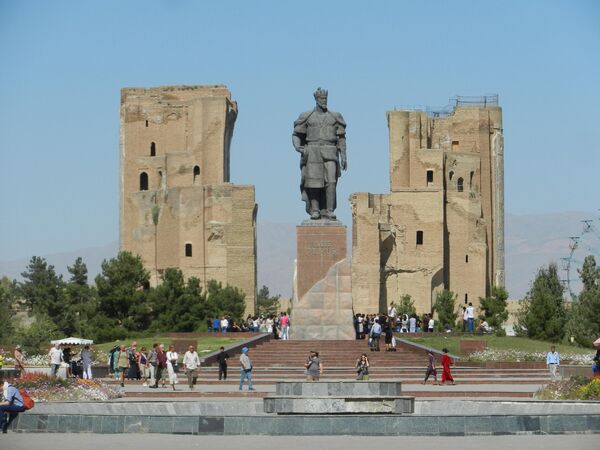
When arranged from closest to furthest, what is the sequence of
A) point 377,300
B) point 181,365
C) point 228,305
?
point 181,365 < point 228,305 < point 377,300

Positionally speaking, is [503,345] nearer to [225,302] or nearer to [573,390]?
[573,390]

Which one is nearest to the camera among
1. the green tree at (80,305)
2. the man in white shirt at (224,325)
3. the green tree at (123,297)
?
the man in white shirt at (224,325)

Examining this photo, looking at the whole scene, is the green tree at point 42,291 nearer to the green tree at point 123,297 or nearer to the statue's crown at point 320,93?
the green tree at point 123,297

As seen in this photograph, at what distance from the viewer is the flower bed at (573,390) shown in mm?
23750

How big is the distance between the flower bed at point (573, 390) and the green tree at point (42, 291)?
203 ft

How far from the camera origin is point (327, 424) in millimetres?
19328

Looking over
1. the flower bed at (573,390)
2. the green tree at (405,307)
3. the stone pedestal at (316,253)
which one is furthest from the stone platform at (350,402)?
the green tree at (405,307)

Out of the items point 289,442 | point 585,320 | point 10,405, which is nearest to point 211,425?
point 289,442

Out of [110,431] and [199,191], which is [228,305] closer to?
[199,191]

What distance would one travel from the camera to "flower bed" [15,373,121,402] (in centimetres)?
2481

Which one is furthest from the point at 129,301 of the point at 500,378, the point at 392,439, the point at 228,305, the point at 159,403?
the point at 392,439

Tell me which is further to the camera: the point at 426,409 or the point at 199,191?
the point at 199,191

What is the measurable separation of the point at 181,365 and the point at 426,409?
1390 cm

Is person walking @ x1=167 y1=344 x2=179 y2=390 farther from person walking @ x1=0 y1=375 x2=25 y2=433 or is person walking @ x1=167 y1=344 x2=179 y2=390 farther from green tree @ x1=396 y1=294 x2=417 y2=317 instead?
green tree @ x1=396 y1=294 x2=417 y2=317
